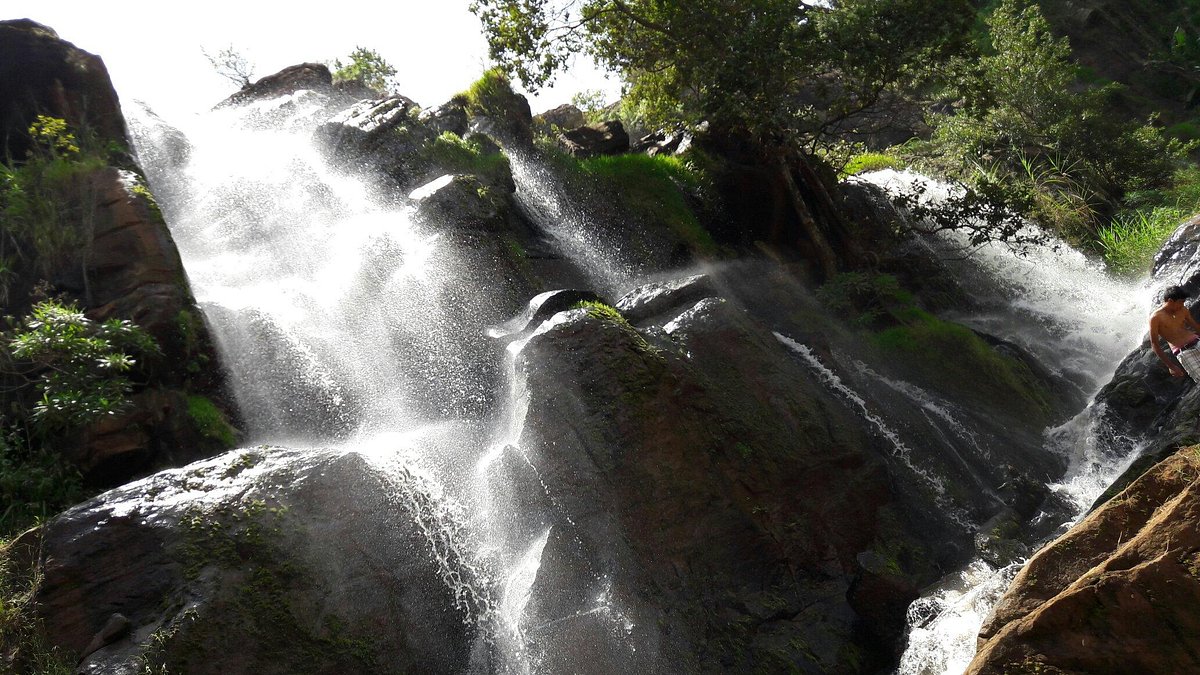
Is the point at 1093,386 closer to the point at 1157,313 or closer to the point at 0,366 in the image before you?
the point at 1157,313

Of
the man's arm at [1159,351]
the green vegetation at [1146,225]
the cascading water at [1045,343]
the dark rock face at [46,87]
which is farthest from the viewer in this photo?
the green vegetation at [1146,225]

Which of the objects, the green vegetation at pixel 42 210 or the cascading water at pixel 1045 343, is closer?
the cascading water at pixel 1045 343

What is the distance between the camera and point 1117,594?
17.0 ft

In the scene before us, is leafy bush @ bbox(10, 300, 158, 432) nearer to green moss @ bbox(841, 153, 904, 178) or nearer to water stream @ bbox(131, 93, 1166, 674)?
water stream @ bbox(131, 93, 1166, 674)

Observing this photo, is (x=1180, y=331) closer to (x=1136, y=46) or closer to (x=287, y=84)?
(x=287, y=84)

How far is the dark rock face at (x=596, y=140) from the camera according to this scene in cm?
1888

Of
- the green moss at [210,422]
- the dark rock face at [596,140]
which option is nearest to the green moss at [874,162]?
the dark rock face at [596,140]

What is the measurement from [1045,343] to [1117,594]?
11857mm

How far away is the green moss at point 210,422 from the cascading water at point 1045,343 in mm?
7478

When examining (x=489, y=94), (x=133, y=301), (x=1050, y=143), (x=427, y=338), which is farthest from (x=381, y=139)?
(x=1050, y=143)

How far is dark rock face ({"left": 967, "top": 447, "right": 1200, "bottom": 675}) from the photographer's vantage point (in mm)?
4984

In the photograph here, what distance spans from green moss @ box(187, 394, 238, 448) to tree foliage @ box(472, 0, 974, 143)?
31.3 ft

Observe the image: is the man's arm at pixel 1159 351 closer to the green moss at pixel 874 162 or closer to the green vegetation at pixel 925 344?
the green vegetation at pixel 925 344

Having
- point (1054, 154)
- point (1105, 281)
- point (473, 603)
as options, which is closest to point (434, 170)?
Result: point (473, 603)
